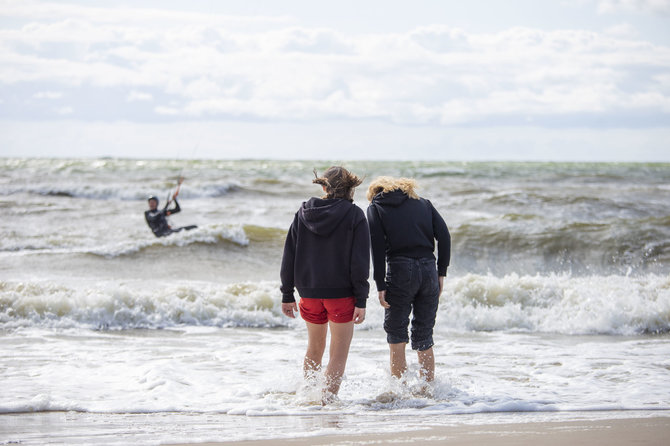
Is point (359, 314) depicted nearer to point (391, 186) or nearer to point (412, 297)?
point (412, 297)

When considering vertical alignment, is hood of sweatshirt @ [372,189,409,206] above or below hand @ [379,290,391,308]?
above

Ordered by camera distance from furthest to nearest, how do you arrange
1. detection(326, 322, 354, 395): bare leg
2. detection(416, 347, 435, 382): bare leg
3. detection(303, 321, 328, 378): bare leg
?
1. detection(416, 347, 435, 382): bare leg
2. detection(303, 321, 328, 378): bare leg
3. detection(326, 322, 354, 395): bare leg

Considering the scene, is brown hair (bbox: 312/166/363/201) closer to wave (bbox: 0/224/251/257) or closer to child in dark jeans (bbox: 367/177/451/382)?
child in dark jeans (bbox: 367/177/451/382)

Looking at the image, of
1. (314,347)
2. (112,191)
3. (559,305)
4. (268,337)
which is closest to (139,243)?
(268,337)

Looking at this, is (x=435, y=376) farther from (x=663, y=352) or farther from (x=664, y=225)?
(x=664, y=225)

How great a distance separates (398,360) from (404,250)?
2.78 ft

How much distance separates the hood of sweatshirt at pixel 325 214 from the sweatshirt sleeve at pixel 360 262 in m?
0.12

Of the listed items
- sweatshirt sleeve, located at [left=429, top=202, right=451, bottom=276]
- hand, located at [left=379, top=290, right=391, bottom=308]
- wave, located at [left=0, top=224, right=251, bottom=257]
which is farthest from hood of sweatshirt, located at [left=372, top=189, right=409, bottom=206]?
wave, located at [left=0, top=224, right=251, bottom=257]

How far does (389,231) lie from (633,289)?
6.27 meters

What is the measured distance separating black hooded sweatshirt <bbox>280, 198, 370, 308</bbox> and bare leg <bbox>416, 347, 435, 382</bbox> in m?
0.86

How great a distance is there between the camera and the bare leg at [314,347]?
4.71m

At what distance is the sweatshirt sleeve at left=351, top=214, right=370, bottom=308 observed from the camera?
4.42m

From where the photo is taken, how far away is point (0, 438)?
411 cm

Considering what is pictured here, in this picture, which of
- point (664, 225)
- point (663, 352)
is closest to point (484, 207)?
point (664, 225)
